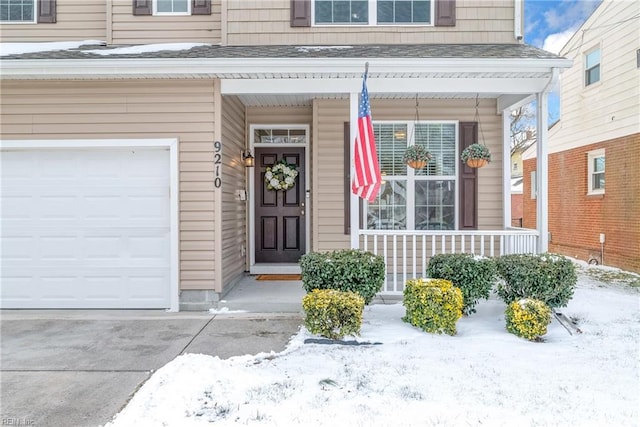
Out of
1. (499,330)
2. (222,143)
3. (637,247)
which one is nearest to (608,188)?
(637,247)

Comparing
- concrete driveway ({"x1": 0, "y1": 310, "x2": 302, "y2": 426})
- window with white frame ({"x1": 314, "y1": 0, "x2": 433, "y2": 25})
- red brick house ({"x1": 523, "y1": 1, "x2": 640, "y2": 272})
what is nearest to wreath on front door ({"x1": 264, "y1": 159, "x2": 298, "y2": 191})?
window with white frame ({"x1": 314, "y1": 0, "x2": 433, "y2": 25})

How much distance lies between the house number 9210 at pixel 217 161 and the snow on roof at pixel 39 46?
2.60 m

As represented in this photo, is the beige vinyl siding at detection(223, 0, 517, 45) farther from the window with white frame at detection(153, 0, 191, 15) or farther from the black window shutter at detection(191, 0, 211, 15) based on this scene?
the window with white frame at detection(153, 0, 191, 15)

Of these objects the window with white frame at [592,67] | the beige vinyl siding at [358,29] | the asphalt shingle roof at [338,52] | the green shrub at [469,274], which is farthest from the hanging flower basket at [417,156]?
the window with white frame at [592,67]

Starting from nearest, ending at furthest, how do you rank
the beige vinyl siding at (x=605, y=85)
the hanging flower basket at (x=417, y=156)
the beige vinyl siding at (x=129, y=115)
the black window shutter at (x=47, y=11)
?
1. the beige vinyl siding at (x=129, y=115)
2. the hanging flower basket at (x=417, y=156)
3. the black window shutter at (x=47, y=11)
4. the beige vinyl siding at (x=605, y=85)

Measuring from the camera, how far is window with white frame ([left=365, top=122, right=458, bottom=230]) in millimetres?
6266

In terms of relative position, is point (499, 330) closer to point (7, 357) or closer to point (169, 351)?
point (169, 351)

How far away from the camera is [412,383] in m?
2.93

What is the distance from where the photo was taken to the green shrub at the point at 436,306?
390cm

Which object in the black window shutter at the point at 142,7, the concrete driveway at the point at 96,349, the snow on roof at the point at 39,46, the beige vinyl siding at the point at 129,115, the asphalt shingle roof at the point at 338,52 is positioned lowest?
the concrete driveway at the point at 96,349

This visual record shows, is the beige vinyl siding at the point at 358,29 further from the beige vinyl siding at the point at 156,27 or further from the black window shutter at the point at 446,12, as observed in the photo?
the beige vinyl siding at the point at 156,27

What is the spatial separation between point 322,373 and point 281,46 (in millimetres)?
4431

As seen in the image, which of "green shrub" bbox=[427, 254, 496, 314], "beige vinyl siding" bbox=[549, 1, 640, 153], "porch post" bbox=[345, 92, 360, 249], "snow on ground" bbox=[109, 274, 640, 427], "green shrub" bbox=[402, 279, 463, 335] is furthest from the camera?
"beige vinyl siding" bbox=[549, 1, 640, 153]

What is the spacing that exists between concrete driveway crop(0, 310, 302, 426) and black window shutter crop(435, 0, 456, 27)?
4495 millimetres
